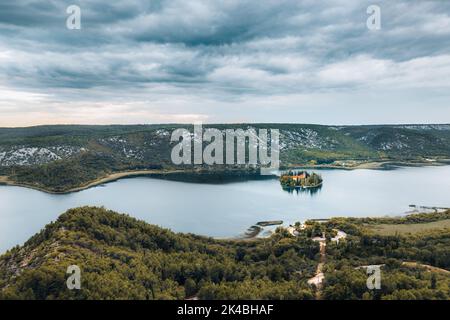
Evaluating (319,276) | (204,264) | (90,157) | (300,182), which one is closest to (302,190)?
(300,182)

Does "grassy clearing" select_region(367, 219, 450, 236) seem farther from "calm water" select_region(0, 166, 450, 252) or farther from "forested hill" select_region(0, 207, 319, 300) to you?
"forested hill" select_region(0, 207, 319, 300)

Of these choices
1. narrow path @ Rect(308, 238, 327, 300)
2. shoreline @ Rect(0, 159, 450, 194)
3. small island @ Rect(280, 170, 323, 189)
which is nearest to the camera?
narrow path @ Rect(308, 238, 327, 300)

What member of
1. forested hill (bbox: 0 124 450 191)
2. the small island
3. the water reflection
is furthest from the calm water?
forested hill (bbox: 0 124 450 191)

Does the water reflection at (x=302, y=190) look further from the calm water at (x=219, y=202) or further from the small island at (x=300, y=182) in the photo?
the calm water at (x=219, y=202)

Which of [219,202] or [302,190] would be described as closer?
[219,202]

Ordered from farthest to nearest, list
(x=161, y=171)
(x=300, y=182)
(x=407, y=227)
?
(x=161, y=171) < (x=300, y=182) < (x=407, y=227)

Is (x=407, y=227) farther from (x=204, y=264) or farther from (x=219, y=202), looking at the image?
(x=219, y=202)

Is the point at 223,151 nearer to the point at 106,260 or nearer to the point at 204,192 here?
the point at 204,192

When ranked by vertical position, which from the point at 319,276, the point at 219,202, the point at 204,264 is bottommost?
the point at 219,202
